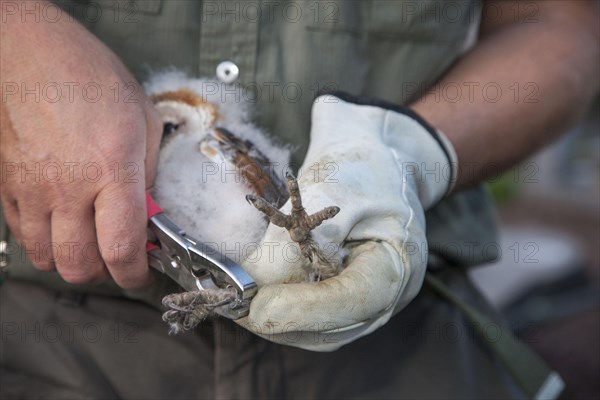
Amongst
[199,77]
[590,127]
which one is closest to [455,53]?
[199,77]

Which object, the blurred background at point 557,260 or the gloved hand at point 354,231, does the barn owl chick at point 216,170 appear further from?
the blurred background at point 557,260

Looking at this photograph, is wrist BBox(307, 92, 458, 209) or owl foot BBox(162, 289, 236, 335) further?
wrist BBox(307, 92, 458, 209)

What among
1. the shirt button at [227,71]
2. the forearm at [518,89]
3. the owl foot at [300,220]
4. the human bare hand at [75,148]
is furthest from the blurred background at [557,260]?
the human bare hand at [75,148]

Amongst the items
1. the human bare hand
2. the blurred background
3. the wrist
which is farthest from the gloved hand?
the blurred background

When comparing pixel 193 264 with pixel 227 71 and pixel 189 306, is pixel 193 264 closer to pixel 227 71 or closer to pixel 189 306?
pixel 189 306

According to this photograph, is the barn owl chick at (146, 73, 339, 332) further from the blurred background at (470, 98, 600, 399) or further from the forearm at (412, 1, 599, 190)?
the blurred background at (470, 98, 600, 399)
